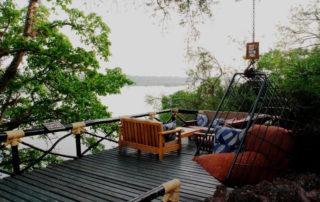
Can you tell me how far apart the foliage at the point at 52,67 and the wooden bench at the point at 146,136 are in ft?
10.8

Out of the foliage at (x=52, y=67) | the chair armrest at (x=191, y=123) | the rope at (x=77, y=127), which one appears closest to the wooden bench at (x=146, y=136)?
the rope at (x=77, y=127)

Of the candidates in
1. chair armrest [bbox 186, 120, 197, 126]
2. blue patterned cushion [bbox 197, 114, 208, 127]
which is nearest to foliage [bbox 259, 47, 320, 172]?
blue patterned cushion [bbox 197, 114, 208, 127]

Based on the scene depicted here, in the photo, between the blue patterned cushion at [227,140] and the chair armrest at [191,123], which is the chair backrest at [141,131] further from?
the chair armrest at [191,123]

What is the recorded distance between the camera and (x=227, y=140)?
3.60 m

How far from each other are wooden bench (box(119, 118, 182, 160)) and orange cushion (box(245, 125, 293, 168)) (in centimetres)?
210

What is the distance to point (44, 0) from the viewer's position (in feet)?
28.5

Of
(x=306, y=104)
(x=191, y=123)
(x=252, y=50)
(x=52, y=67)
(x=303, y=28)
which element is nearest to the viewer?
(x=306, y=104)

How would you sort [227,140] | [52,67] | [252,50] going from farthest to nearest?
[52,67], [252,50], [227,140]

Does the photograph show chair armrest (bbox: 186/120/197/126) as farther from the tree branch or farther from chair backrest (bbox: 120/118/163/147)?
the tree branch

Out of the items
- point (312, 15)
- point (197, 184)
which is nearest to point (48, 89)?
point (197, 184)

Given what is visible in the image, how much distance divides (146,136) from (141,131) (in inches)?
6.4

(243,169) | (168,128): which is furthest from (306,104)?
(168,128)

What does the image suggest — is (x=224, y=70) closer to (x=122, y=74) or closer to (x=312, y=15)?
(x=312, y=15)

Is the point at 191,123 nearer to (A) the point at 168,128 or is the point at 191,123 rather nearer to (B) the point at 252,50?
(A) the point at 168,128
